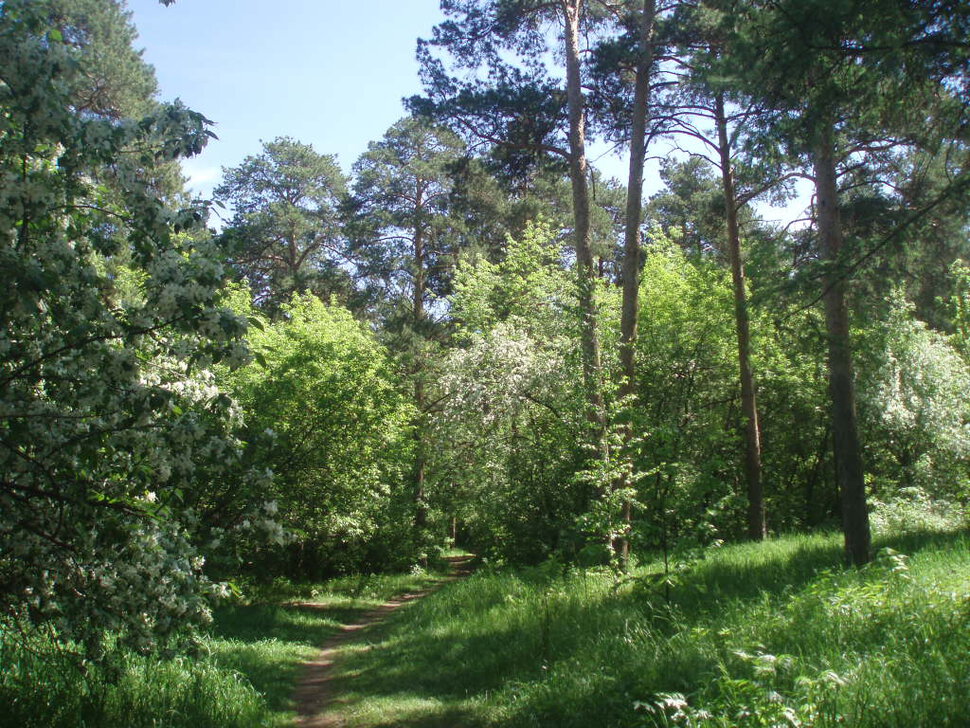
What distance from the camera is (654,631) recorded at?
280 inches

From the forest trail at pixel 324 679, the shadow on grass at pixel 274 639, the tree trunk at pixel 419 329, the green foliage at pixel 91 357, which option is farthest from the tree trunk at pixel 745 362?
the green foliage at pixel 91 357

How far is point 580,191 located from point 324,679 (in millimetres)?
9844

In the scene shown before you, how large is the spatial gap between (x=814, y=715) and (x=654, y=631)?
312cm

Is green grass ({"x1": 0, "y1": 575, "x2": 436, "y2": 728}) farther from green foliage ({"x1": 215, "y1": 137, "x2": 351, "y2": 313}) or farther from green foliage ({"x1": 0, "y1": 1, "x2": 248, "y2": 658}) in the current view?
→ green foliage ({"x1": 215, "y1": 137, "x2": 351, "y2": 313})

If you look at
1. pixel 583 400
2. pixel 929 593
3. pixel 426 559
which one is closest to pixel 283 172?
pixel 426 559

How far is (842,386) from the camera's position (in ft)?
31.7

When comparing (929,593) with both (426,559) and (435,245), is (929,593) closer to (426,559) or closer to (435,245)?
(426,559)

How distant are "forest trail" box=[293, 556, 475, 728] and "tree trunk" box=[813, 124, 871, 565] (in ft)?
22.1

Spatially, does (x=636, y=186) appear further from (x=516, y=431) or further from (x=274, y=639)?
(x=274, y=639)

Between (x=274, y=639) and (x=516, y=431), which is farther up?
(x=516, y=431)

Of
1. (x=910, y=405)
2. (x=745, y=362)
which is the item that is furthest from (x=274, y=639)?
(x=910, y=405)

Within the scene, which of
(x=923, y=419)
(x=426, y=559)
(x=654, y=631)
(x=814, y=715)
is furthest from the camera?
(x=426, y=559)

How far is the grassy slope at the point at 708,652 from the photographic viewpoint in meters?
4.41

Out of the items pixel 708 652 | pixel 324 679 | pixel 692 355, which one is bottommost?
pixel 324 679
